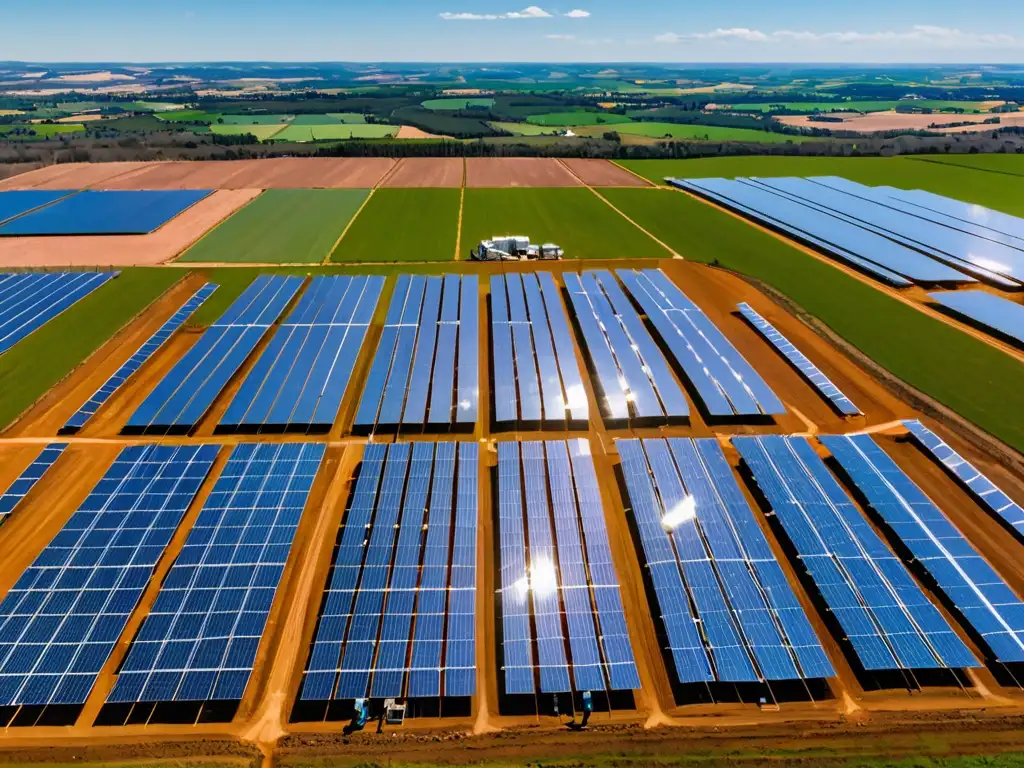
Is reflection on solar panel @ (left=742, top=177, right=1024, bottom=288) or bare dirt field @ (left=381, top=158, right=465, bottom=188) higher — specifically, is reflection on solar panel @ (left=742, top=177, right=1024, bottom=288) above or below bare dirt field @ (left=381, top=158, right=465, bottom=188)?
below

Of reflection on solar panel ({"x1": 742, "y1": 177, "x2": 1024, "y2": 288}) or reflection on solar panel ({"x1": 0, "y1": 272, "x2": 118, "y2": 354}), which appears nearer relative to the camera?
reflection on solar panel ({"x1": 0, "y1": 272, "x2": 118, "y2": 354})

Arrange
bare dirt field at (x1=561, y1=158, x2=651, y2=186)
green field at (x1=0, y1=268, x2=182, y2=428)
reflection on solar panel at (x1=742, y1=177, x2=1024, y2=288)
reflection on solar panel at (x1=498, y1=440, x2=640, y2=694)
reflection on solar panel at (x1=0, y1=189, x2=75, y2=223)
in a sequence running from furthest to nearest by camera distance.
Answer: bare dirt field at (x1=561, y1=158, x2=651, y2=186), reflection on solar panel at (x1=0, y1=189, x2=75, y2=223), reflection on solar panel at (x1=742, y1=177, x2=1024, y2=288), green field at (x1=0, y1=268, x2=182, y2=428), reflection on solar panel at (x1=498, y1=440, x2=640, y2=694)

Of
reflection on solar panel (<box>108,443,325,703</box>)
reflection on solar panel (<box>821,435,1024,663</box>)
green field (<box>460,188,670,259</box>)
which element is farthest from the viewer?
green field (<box>460,188,670,259</box>)

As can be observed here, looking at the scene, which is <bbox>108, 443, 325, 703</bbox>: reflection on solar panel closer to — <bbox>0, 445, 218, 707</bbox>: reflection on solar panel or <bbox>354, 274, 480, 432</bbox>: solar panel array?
<bbox>0, 445, 218, 707</bbox>: reflection on solar panel

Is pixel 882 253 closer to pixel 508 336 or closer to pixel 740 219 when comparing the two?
pixel 740 219

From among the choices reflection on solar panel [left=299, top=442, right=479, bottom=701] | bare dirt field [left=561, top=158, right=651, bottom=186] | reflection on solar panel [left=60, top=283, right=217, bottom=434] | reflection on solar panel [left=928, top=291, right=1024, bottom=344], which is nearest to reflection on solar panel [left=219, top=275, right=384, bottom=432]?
reflection on solar panel [left=299, top=442, right=479, bottom=701]

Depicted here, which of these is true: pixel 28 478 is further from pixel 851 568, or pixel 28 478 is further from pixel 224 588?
pixel 851 568

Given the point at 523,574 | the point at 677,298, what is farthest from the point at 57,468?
the point at 677,298
